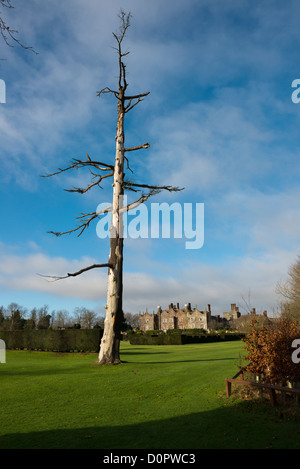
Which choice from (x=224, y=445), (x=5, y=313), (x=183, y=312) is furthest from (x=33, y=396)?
(x=5, y=313)

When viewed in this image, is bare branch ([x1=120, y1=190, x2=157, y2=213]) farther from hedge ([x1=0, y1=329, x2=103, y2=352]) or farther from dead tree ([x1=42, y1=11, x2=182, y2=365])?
hedge ([x1=0, y1=329, x2=103, y2=352])

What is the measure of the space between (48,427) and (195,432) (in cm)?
318

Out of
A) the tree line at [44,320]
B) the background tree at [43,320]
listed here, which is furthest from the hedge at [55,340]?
the background tree at [43,320]

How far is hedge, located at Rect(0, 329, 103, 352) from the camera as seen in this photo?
24359mm

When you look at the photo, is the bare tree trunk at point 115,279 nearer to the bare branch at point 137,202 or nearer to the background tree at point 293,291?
the bare branch at point 137,202

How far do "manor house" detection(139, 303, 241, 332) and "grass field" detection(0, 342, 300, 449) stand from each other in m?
83.3

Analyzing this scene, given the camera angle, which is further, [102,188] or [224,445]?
[102,188]

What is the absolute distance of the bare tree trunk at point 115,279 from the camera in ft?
52.0

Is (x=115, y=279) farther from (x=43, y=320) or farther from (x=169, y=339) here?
(x=43, y=320)

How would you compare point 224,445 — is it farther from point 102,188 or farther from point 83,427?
point 102,188

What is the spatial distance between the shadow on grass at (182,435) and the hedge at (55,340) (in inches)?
679

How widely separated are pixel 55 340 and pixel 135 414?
64.3 feet

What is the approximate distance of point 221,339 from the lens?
4819 centimetres

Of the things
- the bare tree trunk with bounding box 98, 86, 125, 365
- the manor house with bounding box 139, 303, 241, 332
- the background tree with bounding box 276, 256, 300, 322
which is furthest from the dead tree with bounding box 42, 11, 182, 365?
the manor house with bounding box 139, 303, 241, 332
